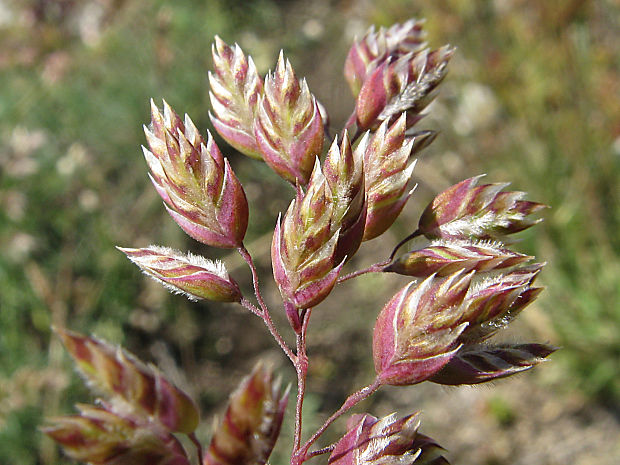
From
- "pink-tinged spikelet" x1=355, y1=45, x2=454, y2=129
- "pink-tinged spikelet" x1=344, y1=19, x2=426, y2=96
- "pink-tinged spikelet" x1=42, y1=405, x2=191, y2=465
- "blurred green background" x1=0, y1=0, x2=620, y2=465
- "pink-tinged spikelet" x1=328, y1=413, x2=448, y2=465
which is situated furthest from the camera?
"blurred green background" x1=0, y1=0, x2=620, y2=465

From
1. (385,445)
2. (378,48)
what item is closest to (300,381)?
(385,445)

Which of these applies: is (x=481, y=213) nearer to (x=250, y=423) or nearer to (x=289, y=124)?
(x=289, y=124)

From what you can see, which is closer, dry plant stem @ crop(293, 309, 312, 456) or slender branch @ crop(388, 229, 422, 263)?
dry plant stem @ crop(293, 309, 312, 456)

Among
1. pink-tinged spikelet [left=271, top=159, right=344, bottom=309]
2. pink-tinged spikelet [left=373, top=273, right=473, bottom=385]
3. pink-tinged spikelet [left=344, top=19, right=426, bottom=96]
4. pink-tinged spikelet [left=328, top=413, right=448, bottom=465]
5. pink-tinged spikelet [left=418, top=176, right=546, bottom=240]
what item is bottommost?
pink-tinged spikelet [left=328, top=413, right=448, bottom=465]

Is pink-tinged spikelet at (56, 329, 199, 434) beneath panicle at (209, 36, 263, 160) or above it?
beneath

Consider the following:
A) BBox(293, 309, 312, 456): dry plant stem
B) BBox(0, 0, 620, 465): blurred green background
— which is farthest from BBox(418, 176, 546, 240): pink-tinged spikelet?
BBox(0, 0, 620, 465): blurred green background

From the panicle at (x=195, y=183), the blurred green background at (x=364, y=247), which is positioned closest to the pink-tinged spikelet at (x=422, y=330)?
the panicle at (x=195, y=183)

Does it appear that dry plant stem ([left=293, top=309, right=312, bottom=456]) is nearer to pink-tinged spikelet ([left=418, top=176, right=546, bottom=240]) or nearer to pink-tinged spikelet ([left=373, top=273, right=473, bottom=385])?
pink-tinged spikelet ([left=373, top=273, right=473, bottom=385])

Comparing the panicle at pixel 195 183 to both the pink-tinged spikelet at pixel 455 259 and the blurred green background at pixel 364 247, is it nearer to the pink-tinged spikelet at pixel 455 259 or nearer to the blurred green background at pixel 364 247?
the pink-tinged spikelet at pixel 455 259

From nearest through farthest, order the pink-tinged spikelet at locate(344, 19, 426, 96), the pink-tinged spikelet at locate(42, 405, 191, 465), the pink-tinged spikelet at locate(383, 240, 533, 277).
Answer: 1. the pink-tinged spikelet at locate(42, 405, 191, 465)
2. the pink-tinged spikelet at locate(383, 240, 533, 277)
3. the pink-tinged spikelet at locate(344, 19, 426, 96)
